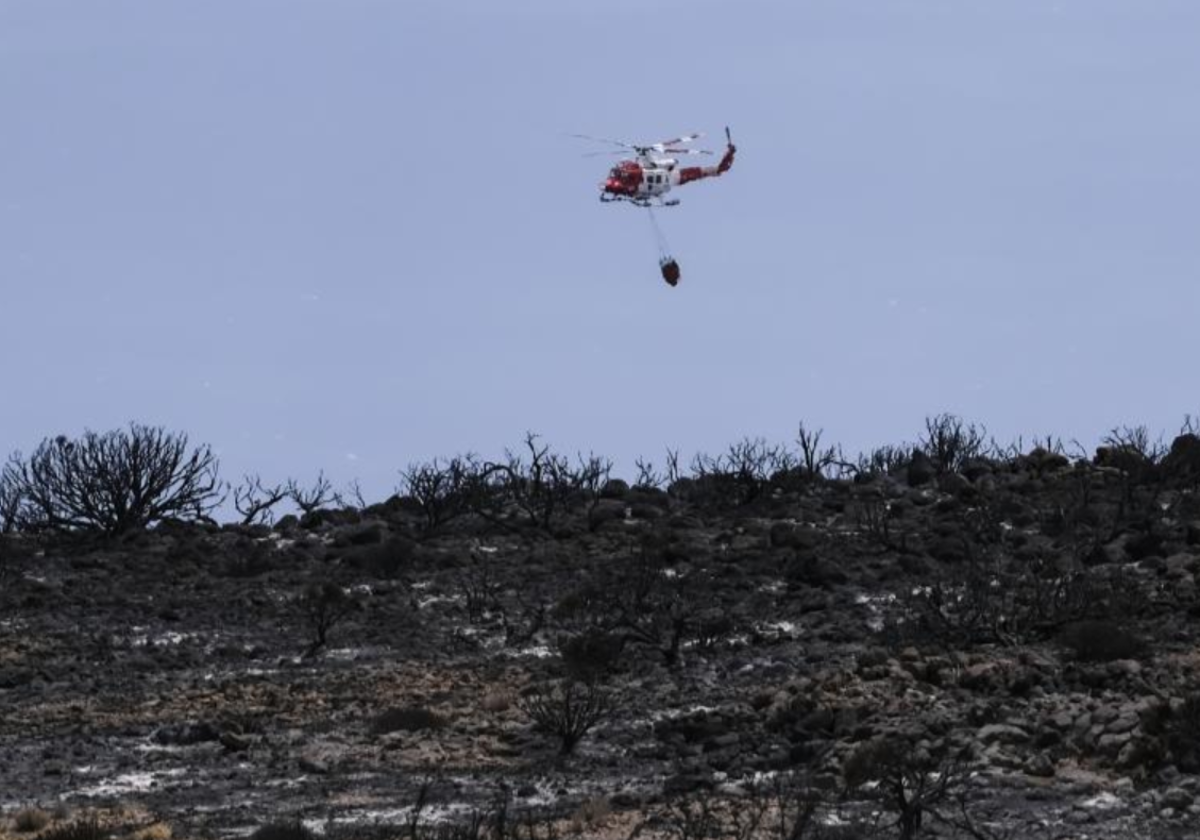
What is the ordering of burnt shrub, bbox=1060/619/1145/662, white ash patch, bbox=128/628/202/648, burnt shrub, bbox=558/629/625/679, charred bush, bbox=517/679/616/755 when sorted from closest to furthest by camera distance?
1. charred bush, bbox=517/679/616/755
2. burnt shrub, bbox=1060/619/1145/662
3. burnt shrub, bbox=558/629/625/679
4. white ash patch, bbox=128/628/202/648

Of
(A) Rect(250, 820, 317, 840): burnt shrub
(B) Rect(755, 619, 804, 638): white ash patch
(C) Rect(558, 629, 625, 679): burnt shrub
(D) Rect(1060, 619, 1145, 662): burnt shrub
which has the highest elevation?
(B) Rect(755, 619, 804, 638): white ash patch

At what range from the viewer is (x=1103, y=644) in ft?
75.1

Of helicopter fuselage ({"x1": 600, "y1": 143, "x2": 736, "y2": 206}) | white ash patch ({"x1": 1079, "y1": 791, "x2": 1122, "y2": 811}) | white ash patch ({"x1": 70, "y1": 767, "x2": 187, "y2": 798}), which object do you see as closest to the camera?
white ash patch ({"x1": 1079, "y1": 791, "x2": 1122, "y2": 811})

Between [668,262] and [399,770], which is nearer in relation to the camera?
[399,770]

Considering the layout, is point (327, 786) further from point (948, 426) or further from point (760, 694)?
point (948, 426)

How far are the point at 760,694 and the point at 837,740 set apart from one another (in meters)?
2.54

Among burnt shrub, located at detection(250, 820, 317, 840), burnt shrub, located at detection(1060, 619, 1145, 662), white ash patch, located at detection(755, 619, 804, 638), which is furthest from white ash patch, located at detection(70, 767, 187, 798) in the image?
burnt shrub, located at detection(1060, 619, 1145, 662)

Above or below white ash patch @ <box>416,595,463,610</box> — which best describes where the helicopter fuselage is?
above

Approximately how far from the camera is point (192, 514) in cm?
4203

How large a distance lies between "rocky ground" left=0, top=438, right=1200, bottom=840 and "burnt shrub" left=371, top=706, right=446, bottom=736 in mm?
44

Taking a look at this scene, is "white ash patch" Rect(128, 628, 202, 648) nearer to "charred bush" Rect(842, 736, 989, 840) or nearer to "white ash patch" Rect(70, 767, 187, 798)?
"white ash patch" Rect(70, 767, 187, 798)

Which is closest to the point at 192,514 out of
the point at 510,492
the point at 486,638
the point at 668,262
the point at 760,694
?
the point at 510,492

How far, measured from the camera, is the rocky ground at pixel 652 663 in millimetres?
17922

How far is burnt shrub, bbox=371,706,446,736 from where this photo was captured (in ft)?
73.3
